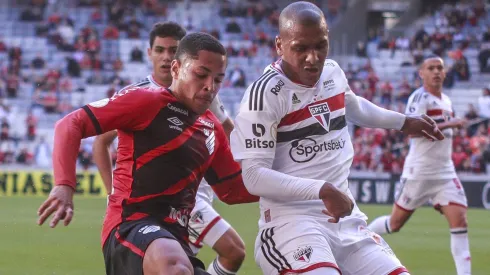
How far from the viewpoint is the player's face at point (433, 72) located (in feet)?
34.4

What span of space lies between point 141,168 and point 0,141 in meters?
21.1

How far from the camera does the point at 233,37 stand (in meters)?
31.9

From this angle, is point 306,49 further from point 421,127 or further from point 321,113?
point 421,127

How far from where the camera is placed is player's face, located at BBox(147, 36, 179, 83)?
691 cm

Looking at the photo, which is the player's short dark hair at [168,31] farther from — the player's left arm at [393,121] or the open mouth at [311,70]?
the open mouth at [311,70]

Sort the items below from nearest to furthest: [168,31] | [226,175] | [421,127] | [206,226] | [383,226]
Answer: [226,175] < [421,127] < [168,31] < [206,226] < [383,226]

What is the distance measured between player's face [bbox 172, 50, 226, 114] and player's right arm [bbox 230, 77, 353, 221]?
23 cm

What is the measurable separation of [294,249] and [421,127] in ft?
4.58

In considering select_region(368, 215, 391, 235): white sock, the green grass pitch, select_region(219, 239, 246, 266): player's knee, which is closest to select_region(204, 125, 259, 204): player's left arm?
select_region(219, 239, 246, 266): player's knee

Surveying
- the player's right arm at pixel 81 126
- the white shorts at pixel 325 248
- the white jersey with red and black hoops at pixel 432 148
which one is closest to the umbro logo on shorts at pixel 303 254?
the white shorts at pixel 325 248

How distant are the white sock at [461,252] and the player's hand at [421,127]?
3935 millimetres

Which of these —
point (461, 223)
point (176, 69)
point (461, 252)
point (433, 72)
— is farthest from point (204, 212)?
point (433, 72)

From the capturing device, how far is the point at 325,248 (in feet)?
15.3

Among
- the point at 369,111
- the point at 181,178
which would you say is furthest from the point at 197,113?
the point at 369,111
